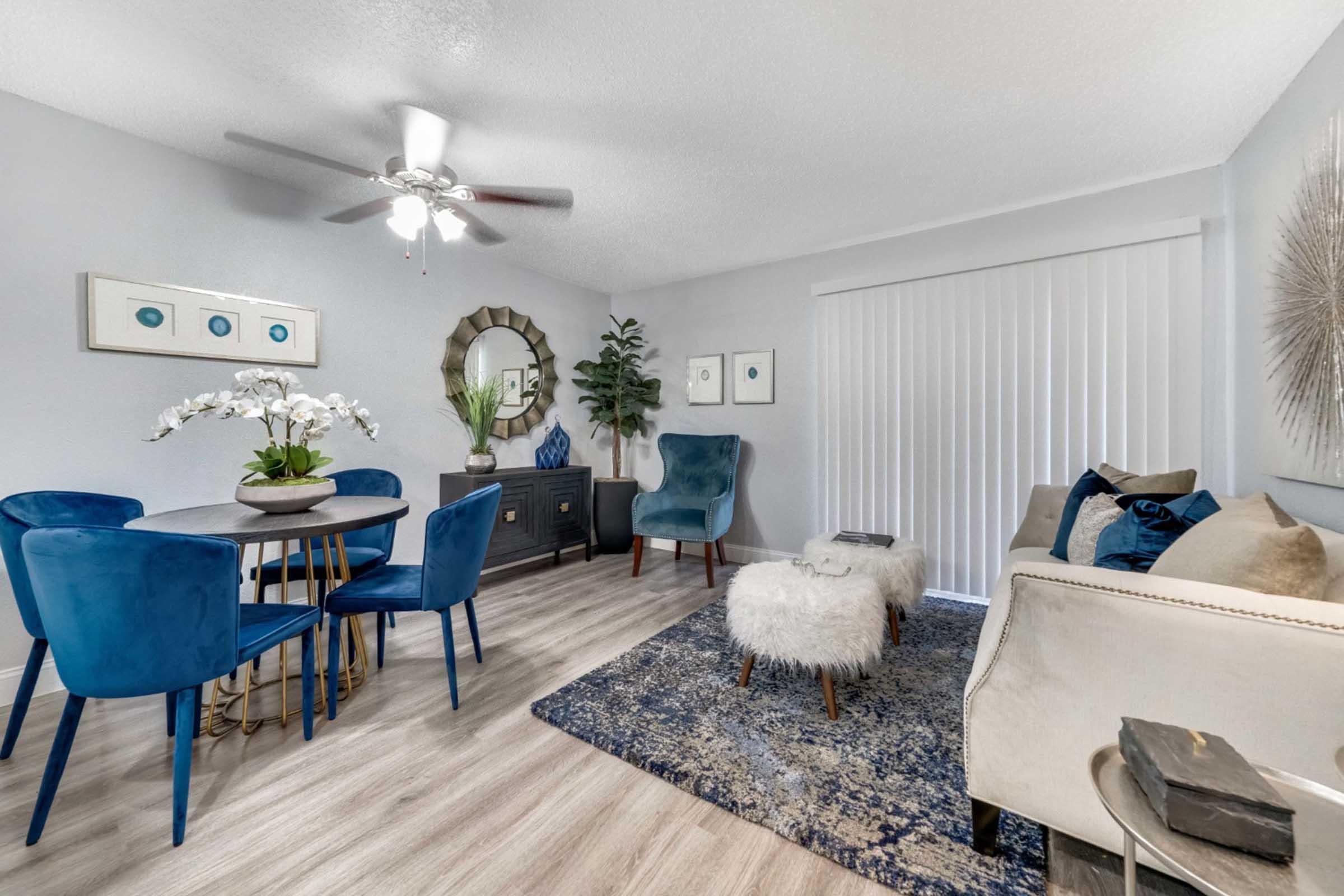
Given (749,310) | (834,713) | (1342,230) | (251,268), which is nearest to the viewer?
(1342,230)

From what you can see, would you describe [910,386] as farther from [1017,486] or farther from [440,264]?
[440,264]

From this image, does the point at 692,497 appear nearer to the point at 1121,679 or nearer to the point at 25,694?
the point at 1121,679

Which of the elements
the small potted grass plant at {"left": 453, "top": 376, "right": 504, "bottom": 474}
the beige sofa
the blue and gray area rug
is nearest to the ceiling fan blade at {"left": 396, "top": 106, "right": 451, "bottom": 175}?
the small potted grass plant at {"left": 453, "top": 376, "right": 504, "bottom": 474}

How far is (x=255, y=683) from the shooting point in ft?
7.14

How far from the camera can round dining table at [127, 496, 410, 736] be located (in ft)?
5.40

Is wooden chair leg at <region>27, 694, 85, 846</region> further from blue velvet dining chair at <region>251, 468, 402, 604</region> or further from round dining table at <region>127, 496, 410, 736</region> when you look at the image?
blue velvet dining chair at <region>251, 468, 402, 604</region>

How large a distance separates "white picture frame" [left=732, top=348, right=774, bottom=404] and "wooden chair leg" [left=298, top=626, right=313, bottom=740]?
3259 mm

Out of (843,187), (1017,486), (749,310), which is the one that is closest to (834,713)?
(1017,486)

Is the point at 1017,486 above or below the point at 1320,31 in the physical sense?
below

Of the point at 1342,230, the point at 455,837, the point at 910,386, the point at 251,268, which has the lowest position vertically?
the point at 455,837

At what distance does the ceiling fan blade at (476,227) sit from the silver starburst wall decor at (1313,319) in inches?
124

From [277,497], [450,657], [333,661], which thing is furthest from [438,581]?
[277,497]

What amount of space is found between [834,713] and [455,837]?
1.29m

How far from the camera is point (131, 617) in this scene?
1.29 metres
